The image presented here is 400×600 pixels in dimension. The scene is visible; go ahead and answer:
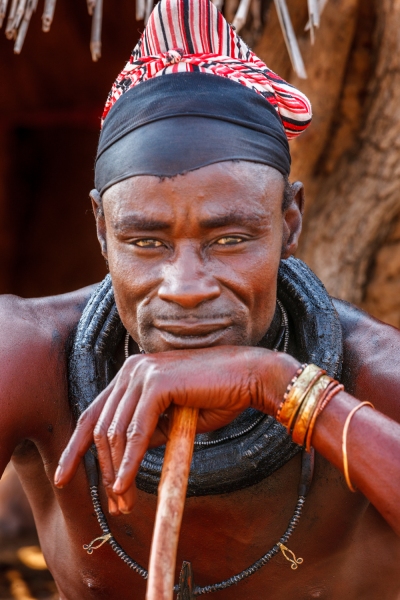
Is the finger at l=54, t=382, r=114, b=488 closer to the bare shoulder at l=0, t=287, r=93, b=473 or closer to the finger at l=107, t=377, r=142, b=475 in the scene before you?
the finger at l=107, t=377, r=142, b=475

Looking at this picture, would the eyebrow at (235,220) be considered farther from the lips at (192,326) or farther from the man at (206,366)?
the lips at (192,326)

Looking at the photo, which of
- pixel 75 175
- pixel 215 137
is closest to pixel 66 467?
pixel 215 137

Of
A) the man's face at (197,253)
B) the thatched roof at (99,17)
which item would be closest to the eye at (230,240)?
the man's face at (197,253)

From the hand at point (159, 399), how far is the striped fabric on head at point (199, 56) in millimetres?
716

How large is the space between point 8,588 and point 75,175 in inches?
85.7

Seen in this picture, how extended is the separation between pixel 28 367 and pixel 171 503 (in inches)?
30.5

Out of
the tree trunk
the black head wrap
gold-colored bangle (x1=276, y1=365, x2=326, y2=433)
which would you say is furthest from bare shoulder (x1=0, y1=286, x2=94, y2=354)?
the tree trunk

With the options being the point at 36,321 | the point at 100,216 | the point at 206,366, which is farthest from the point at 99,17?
the point at 206,366

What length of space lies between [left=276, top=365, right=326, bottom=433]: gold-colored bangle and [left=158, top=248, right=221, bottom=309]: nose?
0.27 m

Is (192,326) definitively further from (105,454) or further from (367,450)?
(367,450)

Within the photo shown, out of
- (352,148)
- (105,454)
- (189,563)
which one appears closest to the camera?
(105,454)

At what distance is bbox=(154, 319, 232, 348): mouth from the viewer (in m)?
1.81

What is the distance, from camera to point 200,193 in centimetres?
185

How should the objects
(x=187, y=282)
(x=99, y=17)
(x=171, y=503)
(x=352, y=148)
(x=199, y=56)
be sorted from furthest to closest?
(x=352, y=148) → (x=99, y=17) → (x=199, y=56) → (x=187, y=282) → (x=171, y=503)
